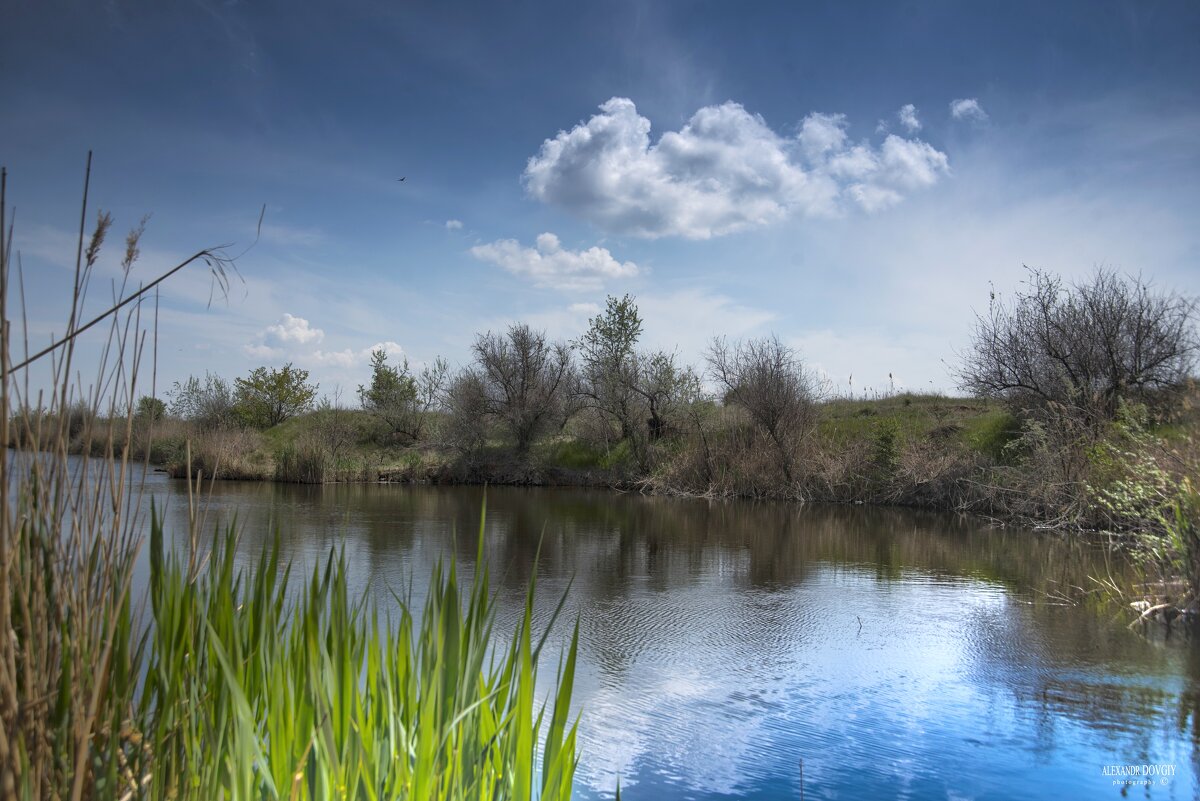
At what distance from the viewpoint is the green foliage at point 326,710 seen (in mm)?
2527

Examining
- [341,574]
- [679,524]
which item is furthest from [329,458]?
[341,574]

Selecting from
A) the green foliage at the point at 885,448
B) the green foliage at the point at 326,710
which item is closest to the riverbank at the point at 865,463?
the green foliage at the point at 885,448

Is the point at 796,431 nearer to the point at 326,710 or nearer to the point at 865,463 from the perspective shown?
the point at 865,463

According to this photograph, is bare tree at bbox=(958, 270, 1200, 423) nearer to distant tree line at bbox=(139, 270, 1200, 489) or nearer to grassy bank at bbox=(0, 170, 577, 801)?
distant tree line at bbox=(139, 270, 1200, 489)

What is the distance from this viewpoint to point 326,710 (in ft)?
8.16

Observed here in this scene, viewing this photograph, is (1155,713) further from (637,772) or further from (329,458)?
(329,458)

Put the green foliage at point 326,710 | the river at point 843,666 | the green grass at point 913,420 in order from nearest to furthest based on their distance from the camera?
1. the green foliage at point 326,710
2. the river at point 843,666
3. the green grass at point 913,420

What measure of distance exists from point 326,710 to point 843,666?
626cm

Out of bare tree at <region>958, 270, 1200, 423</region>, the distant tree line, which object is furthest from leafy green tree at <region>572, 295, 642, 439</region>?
bare tree at <region>958, 270, 1200, 423</region>

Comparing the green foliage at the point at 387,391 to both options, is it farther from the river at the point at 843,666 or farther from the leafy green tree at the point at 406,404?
the river at the point at 843,666

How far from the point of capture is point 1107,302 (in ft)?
72.1

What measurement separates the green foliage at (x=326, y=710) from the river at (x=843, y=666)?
346 millimetres

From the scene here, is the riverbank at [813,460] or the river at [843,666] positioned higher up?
the riverbank at [813,460]

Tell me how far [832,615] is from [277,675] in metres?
8.31
